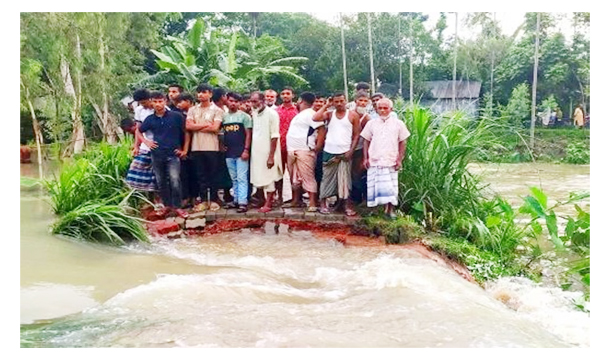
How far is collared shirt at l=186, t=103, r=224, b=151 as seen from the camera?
5840 millimetres

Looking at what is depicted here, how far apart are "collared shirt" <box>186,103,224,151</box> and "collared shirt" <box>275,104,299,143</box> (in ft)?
1.94

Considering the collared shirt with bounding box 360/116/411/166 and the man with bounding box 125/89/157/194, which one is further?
the man with bounding box 125/89/157/194

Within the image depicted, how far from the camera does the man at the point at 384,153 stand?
5.32m

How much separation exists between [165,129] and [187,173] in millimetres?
564

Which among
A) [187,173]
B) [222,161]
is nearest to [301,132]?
[222,161]

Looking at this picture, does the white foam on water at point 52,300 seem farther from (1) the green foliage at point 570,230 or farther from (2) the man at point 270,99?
(1) the green foliage at point 570,230

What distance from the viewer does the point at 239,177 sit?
5938 mm

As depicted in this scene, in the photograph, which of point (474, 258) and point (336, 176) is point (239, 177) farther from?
point (474, 258)

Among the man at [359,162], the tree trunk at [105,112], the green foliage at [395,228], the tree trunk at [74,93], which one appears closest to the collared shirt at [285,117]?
the man at [359,162]

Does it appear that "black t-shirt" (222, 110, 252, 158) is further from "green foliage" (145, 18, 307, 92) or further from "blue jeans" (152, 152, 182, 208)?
"green foliage" (145, 18, 307, 92)

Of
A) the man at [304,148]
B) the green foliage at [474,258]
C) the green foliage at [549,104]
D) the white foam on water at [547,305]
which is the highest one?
the green foliage at [549,104]

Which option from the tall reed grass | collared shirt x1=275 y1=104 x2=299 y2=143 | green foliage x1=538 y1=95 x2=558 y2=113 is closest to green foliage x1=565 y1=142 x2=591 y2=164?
green foliage x1=538 y1=95 x2=558 y2=113

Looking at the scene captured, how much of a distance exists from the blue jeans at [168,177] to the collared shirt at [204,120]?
0.24m

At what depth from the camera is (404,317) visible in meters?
3.62
